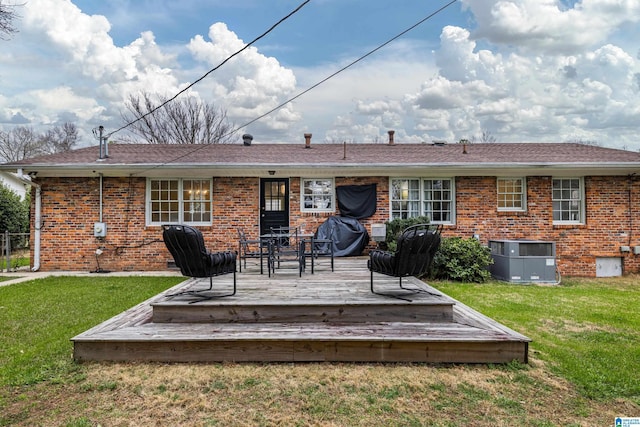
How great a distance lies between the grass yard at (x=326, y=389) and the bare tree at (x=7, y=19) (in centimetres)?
658

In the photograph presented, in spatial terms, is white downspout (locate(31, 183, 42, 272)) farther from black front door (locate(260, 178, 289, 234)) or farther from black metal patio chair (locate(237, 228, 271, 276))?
black metal patio chair (locate(237, 228, 271, 276))

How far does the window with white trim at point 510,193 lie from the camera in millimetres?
9156

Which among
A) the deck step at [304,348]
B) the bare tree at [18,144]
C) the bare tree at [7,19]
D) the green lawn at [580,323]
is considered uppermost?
the bare tree at [18,144]

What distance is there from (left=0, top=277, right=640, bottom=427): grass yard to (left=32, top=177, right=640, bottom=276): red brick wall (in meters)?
4.90

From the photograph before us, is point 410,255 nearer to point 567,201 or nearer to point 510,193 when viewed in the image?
point 510,193

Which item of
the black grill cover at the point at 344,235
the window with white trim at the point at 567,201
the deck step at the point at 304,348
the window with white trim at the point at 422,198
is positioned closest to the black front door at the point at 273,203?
the black grill cover at the point at 344,235

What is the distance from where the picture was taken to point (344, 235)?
8.46 metres

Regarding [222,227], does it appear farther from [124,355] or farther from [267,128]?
[267,128]

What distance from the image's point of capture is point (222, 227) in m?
8.98

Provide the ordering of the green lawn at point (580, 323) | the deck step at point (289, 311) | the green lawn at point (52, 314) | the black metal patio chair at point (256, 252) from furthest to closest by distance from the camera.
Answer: the black metal patio chair at point (256, 252)
the deck step at point (289, 311)
the green lawn at point (52, 314)
the green lawn at point (580, 323)

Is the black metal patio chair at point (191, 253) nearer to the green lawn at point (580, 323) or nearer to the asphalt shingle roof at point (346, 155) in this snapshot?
the green lawn at point (580, 323)

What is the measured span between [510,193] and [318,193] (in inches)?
210

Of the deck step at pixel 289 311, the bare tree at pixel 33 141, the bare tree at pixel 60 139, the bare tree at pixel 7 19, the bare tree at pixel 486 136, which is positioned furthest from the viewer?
the bare tree at pixel 486 136

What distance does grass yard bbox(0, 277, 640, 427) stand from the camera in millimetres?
2322
